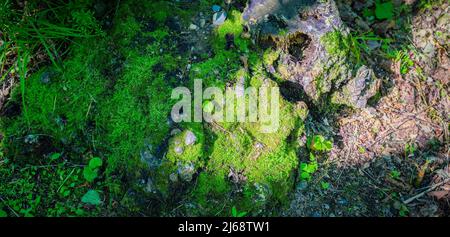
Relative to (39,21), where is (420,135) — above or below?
below

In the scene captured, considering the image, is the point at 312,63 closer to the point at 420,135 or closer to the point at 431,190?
the point at 420,135

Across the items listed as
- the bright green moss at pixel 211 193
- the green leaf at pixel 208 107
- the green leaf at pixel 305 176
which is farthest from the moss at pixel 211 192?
the green leaf at pixel 305 176

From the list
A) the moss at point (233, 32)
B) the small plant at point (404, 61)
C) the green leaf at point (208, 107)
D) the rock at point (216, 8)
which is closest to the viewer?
the green leaf at point (208, 107)

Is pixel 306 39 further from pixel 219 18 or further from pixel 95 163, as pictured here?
pixel 95 163

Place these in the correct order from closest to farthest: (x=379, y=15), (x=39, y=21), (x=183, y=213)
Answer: (x=183, y=213), (x=39, y=21), (x=379, y=15)

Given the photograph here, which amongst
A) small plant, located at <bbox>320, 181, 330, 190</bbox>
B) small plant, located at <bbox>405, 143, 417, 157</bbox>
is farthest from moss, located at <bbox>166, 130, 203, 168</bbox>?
small plant, located at <bbox>405, 143, 417, 157</bbox>

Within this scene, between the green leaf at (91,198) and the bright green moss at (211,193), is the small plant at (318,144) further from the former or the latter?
the green leaf at (91,198)

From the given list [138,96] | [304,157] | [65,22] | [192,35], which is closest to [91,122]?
[138,96]
